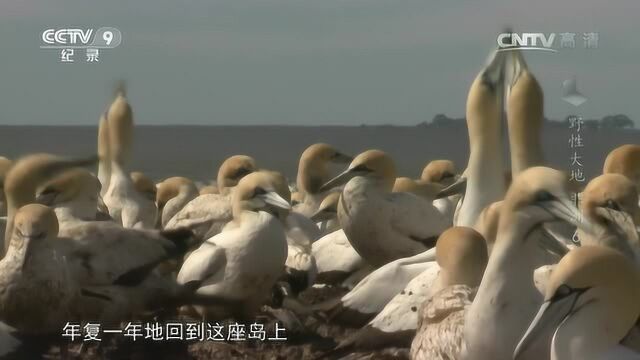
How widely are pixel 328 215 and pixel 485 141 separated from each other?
2.03 m

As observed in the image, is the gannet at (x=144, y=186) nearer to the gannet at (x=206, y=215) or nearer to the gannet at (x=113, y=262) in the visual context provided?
the gannet at (x=206, y=215)

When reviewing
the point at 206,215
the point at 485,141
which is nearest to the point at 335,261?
the point at 206,215

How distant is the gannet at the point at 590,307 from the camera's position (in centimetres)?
484

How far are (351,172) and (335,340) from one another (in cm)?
168

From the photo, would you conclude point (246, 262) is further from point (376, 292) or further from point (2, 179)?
point (2, 179)

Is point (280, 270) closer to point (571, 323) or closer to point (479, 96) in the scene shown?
point (479, 96)

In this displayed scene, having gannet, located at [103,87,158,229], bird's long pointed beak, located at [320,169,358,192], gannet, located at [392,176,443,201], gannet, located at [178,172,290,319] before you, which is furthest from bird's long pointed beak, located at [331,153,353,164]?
gannet, located at [178,172,290,319]

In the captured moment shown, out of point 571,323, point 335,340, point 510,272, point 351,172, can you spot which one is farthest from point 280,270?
point 571,323

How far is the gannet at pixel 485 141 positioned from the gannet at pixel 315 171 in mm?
1828

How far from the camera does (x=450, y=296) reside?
225 inches

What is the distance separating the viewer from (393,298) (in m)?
6.56

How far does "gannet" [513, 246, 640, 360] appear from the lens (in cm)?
484

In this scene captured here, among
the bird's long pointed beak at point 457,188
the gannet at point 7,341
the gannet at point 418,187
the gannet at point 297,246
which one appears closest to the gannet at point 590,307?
the gannet at point 7,341

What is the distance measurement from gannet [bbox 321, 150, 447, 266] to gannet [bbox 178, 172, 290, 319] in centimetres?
86
